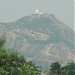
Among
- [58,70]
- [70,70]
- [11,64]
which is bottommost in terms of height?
[11,64]

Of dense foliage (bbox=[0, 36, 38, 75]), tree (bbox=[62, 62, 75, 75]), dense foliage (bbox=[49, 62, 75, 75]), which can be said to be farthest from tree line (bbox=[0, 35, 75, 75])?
tree (bbox=[62, 62, 75, 75])

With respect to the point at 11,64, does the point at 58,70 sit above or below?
above

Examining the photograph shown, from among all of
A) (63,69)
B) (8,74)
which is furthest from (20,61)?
(63,69)

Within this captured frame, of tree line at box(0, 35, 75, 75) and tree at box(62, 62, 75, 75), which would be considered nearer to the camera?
tree line at box(0, 35, 75, 75)

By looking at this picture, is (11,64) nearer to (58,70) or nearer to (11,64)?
(11,64)

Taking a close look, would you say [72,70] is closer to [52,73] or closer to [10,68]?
[52,73]

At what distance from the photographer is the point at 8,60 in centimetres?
4372

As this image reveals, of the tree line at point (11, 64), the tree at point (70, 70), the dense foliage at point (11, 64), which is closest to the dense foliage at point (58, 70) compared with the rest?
the tree at point (70, 70)

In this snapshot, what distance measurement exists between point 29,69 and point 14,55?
8.80 ft

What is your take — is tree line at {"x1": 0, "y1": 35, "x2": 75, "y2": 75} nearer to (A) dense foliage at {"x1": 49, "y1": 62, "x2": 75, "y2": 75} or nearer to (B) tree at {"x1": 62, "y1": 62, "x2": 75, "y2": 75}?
(A) dense foliage at {"x1": 49, "y1": 62, "x2": 75, "y2": 75}

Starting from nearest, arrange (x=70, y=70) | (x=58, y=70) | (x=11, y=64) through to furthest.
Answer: (x=11, y=64) < (x=58, y=70) < (x=70, y=70)

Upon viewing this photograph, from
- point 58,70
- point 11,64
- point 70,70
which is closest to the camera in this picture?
point 11,64

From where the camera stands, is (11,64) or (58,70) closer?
(11,64)

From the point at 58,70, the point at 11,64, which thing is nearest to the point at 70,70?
the point at 58,70
